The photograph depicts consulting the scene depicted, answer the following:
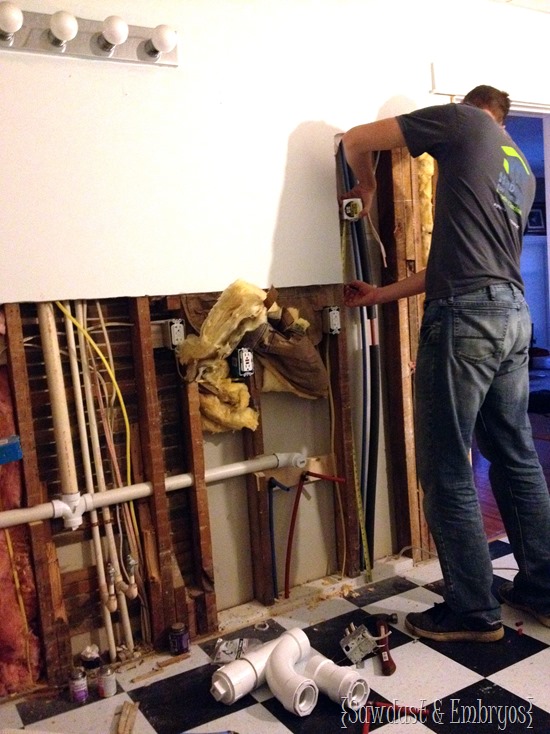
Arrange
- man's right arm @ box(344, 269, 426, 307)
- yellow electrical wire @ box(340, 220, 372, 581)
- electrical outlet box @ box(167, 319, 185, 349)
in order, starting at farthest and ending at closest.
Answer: yellow electrical wire @ box(340, 220, 372, 581)
man's right arm @ box(344, 269, 426, 307)
electrical outlet box @ box(167, 319, 185, 349)

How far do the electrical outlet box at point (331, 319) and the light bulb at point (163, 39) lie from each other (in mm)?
900

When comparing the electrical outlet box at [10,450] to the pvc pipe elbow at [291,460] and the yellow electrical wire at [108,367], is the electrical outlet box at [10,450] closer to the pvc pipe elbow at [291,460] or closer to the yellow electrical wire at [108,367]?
the yellow electrical wire at [108,367]

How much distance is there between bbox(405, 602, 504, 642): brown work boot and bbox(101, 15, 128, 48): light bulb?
1757mm

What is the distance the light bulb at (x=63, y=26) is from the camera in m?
1.68

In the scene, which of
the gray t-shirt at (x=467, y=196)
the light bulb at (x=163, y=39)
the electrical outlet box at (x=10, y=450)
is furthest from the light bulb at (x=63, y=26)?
the electrical outlet box at (x=10, y=450)

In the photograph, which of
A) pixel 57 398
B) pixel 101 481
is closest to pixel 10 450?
pixel 57 398

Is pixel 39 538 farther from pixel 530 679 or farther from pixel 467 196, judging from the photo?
pixel 467 196

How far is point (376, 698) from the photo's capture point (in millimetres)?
1662

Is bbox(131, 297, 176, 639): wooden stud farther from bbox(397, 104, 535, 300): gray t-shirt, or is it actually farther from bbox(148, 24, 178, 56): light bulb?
bbox(397, 104, 535, 300): gray t-shirt

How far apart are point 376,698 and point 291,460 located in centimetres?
75

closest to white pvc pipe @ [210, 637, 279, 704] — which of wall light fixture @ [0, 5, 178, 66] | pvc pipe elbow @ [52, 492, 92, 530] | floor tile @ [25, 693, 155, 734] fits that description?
floor tile @ [25, 693, 155, 734]

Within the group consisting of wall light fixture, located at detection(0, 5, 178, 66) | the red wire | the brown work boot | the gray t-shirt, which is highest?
wall light fixture, located at detection(0, 5, 178, 66)

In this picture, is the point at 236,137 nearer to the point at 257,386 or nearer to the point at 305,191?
the point at 305,191

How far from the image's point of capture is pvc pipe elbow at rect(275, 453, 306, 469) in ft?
7.13
